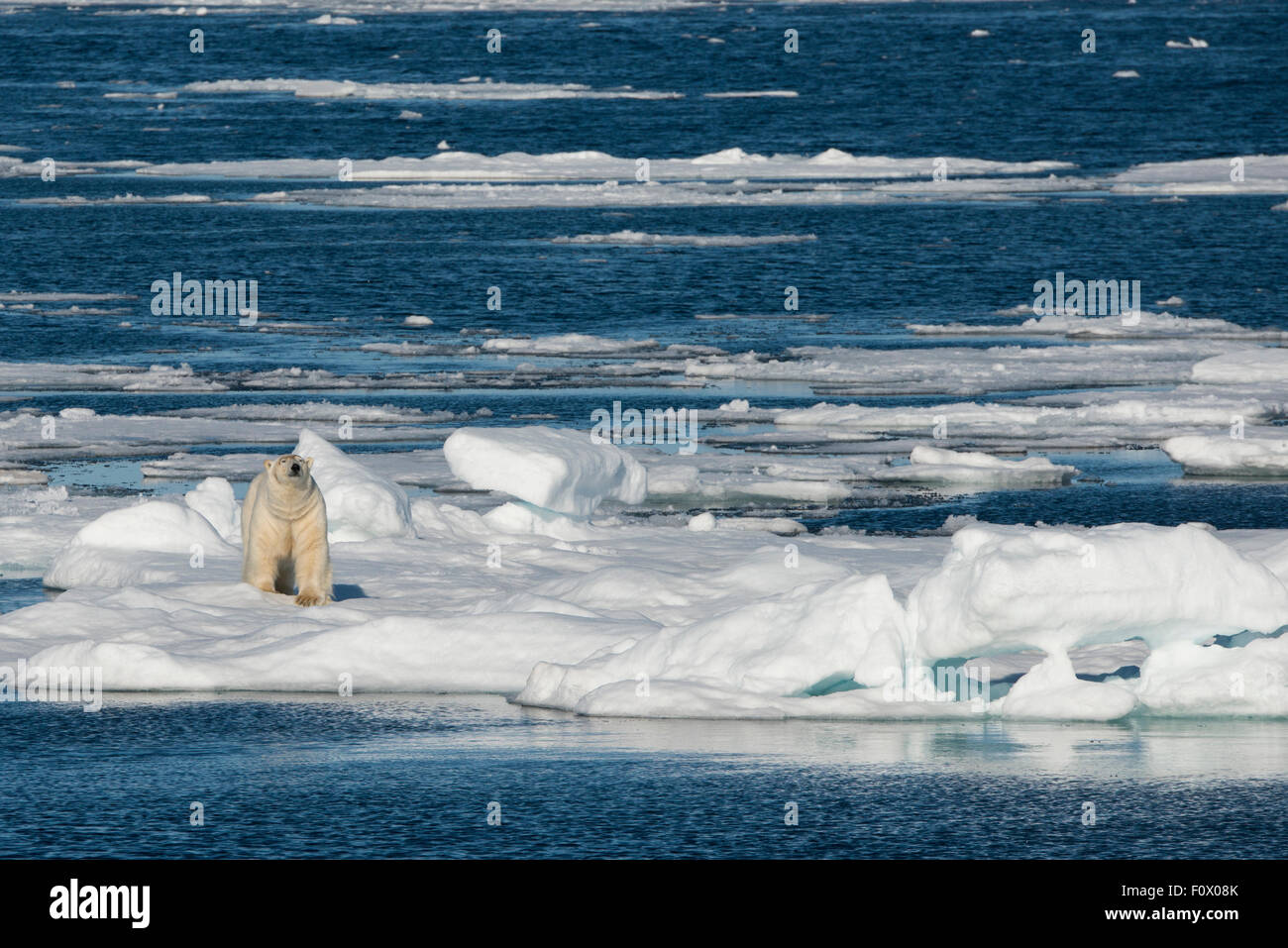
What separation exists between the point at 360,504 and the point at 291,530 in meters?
2.11

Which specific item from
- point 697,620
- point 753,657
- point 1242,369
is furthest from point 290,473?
point 1242,369

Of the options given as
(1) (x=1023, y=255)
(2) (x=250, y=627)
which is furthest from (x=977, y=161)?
(2) (x=250, y=627)

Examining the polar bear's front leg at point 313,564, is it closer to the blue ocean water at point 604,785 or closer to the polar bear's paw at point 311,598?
the polar bear's paw at point 311,598

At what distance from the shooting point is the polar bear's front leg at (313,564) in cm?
1300

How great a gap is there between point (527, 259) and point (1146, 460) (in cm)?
1677

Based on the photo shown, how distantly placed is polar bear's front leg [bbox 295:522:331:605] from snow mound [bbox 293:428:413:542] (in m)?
1.90

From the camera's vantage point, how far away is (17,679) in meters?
11.5

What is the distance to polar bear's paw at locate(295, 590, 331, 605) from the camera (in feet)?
42.4

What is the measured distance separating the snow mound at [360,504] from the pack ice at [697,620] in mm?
18

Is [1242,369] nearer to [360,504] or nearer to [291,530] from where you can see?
[360,504]

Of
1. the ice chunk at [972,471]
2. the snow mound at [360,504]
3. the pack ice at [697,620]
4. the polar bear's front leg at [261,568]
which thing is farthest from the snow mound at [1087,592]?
the ice chunk at [972,471]

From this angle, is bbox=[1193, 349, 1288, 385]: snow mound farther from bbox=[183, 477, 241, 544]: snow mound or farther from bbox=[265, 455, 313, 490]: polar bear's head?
bbox=[265, 455, 313, 490]: polar bear's head

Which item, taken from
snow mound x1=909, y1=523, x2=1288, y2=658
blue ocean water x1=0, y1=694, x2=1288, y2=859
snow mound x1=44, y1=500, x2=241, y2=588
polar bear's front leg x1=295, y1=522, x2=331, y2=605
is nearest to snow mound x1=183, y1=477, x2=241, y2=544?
snow mound x1=44, y1=500, x2=241, y2=588

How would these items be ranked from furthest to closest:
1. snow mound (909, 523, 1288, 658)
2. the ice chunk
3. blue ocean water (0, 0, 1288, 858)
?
the ice chunk, snow mound (909, 523, 1288, 658), blue ocean water (0, 0, 1288, 858)
